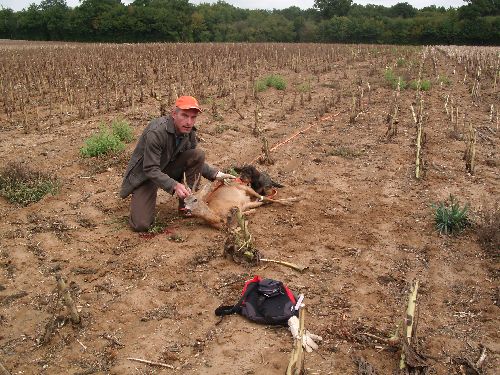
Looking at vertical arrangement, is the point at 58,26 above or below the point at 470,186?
above

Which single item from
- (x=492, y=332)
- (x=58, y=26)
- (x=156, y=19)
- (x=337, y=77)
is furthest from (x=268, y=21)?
(x=492, y=332)

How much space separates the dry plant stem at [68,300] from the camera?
381 cm

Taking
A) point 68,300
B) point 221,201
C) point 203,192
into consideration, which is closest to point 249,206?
point 221,201

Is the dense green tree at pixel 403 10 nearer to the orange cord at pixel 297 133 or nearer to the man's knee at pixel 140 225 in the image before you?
the orange cord at pixel 297 133

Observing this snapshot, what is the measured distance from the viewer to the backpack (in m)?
4.07

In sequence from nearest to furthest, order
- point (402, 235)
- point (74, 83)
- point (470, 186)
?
point (402, 235) → point (470, 186) → point (74, 83)

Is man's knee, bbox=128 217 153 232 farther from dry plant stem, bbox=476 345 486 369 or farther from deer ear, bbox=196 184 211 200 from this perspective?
dry plant stem, bbox=476 345 486 369

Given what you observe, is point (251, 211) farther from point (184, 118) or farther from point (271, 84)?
point (271, 84)

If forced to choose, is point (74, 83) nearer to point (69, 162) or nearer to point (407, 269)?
point (69, 162)

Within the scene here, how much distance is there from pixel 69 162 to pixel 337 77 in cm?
1194

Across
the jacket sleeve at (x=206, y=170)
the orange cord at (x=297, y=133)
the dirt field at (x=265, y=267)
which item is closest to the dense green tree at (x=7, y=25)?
the dirt field at (x=265, y=267)

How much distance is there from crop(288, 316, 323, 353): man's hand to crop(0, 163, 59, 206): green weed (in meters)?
4.15

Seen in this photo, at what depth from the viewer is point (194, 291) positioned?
460cm

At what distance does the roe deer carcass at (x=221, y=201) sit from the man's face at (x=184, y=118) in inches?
30.0
